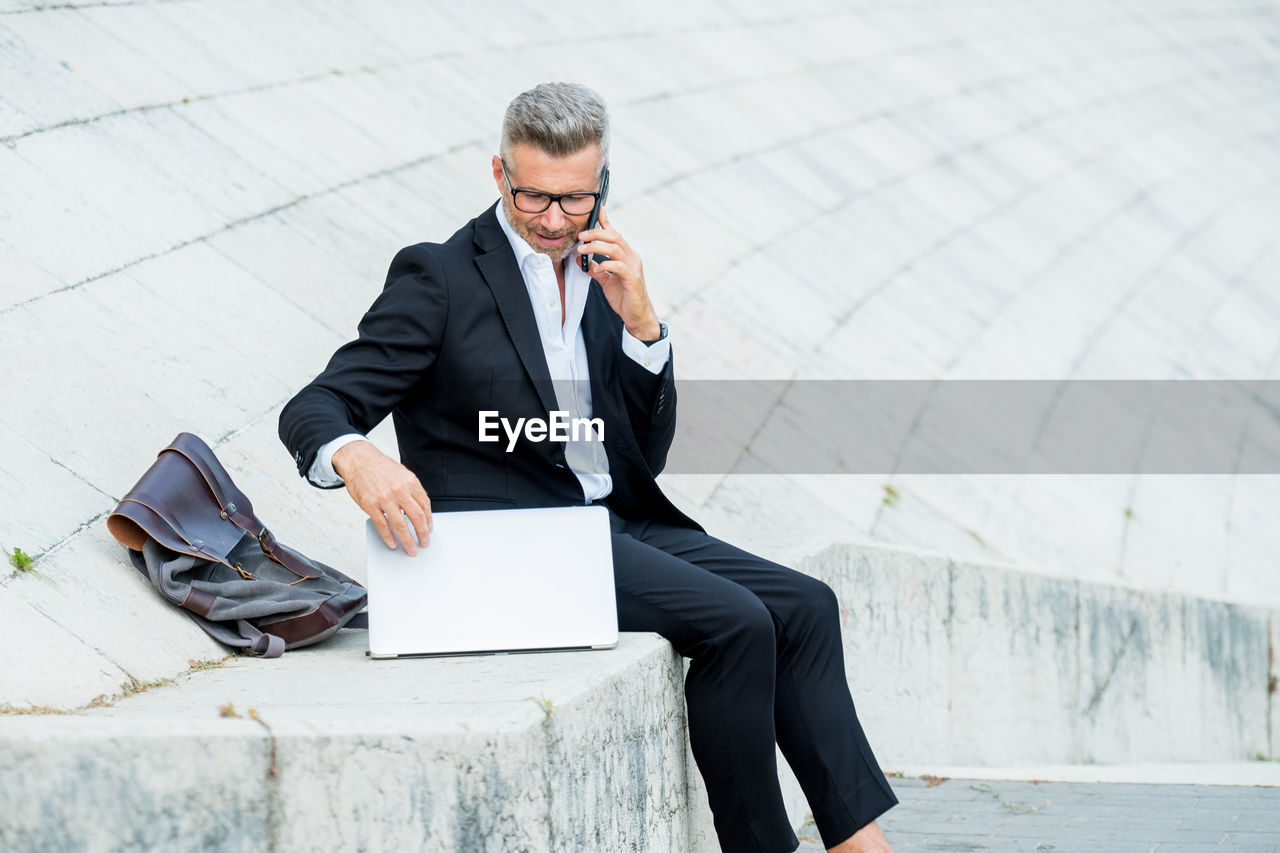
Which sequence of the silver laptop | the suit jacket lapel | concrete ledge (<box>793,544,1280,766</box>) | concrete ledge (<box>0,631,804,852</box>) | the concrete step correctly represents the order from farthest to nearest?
concrete ledge (<box>793,544,1280,766</box>) → the concrete step → the suit jacket lapel → the silver laptop → concrete ledge (<box>0,631,804,852</box>)

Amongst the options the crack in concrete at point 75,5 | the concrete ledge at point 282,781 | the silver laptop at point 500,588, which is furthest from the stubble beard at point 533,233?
the crack in concrete at point 75,5

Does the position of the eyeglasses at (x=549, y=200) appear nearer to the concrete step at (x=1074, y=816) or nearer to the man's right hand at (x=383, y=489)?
the man's right hand at (x=383, y=489)

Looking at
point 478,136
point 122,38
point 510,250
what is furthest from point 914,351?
point 510,250

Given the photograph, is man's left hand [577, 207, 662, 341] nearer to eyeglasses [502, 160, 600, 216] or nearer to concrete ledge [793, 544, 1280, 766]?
eyeglasses [502, 160, 600, 216]

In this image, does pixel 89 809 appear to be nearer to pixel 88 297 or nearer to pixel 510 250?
pixel 510 250

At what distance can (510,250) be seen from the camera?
10.1ft

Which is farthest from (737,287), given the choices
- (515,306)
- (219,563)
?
(219,563)

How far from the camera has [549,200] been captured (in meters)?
2.98

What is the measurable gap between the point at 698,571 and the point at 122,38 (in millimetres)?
4297

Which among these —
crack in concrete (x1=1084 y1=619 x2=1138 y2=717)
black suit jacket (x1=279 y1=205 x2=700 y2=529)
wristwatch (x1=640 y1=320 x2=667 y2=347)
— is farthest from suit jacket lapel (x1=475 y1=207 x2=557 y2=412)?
crack in concrete (x1=1084 y1=619 x2=1138 y2=717)

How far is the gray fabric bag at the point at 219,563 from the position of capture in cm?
291

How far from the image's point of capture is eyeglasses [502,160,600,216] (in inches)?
117

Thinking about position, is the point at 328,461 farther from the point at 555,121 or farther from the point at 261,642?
the point at 555,121

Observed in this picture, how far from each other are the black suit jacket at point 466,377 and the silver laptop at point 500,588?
236mm
